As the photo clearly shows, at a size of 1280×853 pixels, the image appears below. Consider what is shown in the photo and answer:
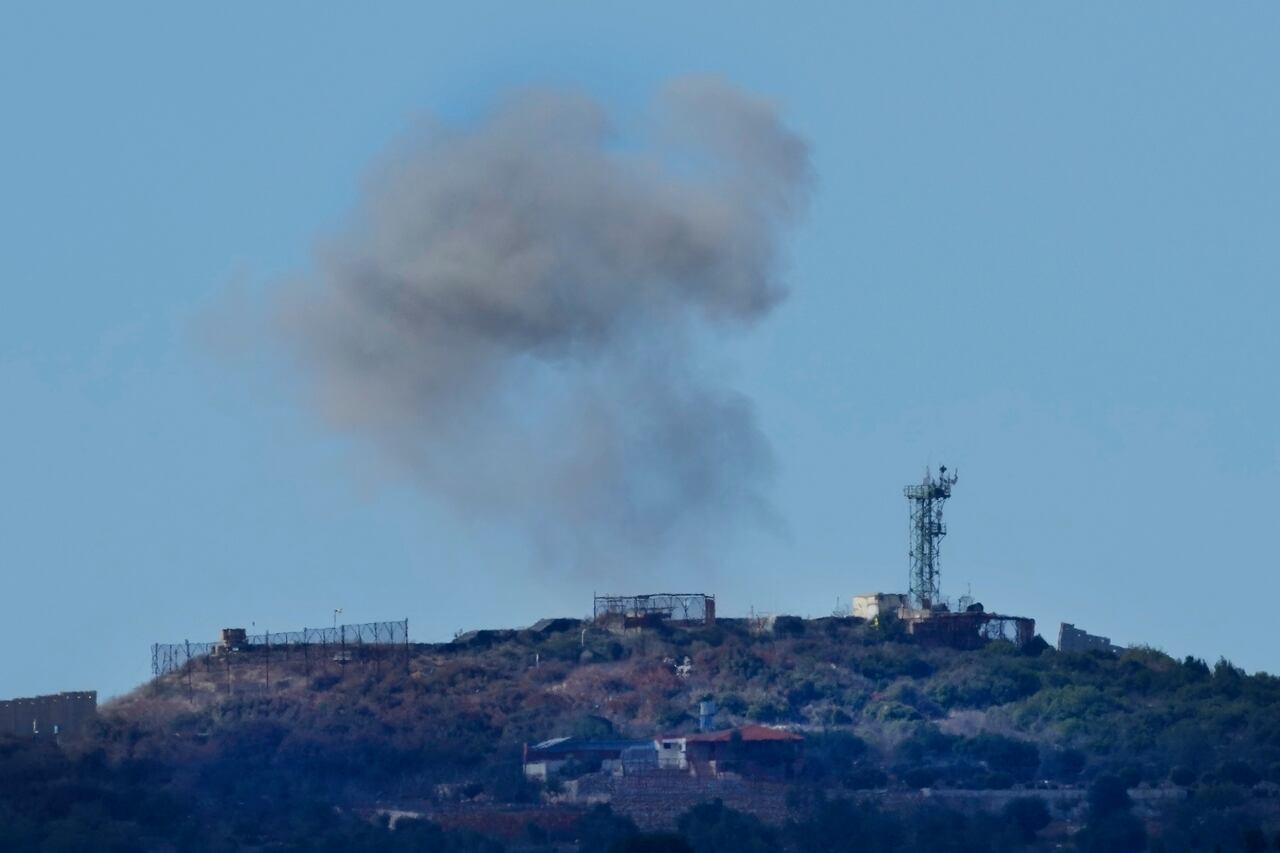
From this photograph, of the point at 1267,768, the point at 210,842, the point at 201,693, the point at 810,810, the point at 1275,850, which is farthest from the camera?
the point at 201,693

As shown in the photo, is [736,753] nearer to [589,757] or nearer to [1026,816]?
[589,757]

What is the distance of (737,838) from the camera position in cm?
12044

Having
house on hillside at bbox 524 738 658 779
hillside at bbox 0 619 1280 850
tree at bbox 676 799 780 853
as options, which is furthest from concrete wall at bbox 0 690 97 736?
tree at bbox 676 799 780 853

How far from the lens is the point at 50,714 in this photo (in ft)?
478

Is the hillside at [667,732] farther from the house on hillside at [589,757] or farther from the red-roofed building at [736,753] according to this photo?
the red-roofed building at [736,753]

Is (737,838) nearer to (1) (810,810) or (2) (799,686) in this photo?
(1) (810,810)

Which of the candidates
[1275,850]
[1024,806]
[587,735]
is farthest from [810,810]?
[1275,850]

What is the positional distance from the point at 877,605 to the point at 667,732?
22.2 m

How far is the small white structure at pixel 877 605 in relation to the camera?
166250 mm

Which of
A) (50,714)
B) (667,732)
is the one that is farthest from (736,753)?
(50,714)

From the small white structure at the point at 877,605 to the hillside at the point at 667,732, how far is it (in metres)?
1.33

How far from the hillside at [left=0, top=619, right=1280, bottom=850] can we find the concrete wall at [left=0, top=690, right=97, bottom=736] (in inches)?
53.7

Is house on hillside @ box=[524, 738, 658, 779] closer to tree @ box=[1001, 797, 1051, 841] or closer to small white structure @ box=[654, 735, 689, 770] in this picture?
small white structure @ box=[654, 735, 689, 770]

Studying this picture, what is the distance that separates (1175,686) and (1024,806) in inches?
1160
